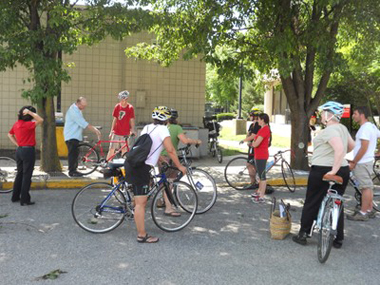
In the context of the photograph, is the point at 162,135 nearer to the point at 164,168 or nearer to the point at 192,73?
the point at 164,168

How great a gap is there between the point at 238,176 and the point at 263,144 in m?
1.55

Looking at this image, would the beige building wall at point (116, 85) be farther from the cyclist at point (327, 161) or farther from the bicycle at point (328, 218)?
the bicycle at point (328, 218)

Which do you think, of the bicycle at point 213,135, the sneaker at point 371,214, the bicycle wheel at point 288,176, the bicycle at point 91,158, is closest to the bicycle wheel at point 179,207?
the sneaker at point 371,214

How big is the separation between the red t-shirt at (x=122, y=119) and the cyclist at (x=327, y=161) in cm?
596

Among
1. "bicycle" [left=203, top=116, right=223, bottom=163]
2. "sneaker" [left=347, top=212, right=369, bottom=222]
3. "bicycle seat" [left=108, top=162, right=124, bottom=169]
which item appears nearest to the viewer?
"bicycle seat" [left=108, top=162, right=124, bottom=169]

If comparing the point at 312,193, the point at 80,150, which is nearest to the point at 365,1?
the point at 312,193

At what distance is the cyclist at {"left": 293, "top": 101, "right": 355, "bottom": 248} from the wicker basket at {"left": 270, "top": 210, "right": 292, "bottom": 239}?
0.61 feet

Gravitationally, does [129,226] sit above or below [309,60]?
below

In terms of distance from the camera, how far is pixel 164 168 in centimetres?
640

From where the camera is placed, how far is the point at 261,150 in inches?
314

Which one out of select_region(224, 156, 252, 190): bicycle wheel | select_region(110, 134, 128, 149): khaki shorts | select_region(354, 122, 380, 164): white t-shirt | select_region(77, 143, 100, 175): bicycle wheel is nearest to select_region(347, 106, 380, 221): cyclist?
select_region(354, 122, 380, 164): white t-shirt

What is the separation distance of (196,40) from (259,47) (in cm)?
160

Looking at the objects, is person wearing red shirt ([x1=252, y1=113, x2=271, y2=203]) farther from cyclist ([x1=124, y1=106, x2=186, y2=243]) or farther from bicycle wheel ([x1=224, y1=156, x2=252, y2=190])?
cyclist ([x1=124, y1=106, x2=186, y2=243])

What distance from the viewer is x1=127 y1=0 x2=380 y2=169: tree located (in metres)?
9.52
